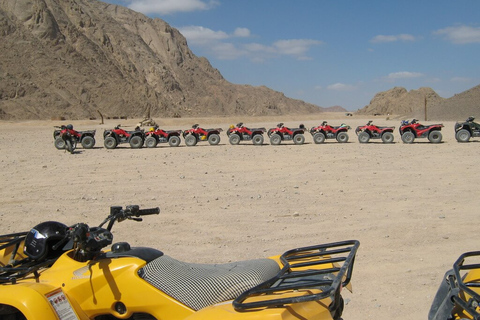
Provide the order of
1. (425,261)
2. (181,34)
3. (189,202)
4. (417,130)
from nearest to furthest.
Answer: (425,261) < (189,202) < (417,130) < (181,34)

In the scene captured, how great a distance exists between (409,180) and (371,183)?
0.88 m

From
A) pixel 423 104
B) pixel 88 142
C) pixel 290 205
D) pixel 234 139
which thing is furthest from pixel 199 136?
pixel 423 104

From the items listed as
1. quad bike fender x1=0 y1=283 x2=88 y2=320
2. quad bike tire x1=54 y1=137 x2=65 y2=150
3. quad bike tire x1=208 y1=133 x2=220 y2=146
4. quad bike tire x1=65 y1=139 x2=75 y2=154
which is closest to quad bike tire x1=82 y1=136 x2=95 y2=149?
quad bike tire x1=54 y1=137 x2=65 y2=150

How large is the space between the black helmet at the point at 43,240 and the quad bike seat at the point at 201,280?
0.71 m

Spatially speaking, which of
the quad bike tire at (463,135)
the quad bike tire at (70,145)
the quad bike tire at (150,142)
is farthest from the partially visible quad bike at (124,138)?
the quad bike tire at (463,135)

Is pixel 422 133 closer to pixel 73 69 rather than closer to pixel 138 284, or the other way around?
pixel 138 284

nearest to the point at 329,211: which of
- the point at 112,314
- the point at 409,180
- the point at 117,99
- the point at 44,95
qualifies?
the point at 409,180

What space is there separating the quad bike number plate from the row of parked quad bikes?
53.3ft

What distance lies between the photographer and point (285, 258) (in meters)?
2.75

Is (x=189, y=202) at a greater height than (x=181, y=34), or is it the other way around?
(x=181, y=34)

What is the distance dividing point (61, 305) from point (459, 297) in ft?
6.44

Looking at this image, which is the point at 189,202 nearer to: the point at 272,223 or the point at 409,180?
the point at 272,223

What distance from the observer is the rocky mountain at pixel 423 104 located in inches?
1746

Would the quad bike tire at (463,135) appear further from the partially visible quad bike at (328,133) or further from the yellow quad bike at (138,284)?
the yellow quad bike at (138,284)
